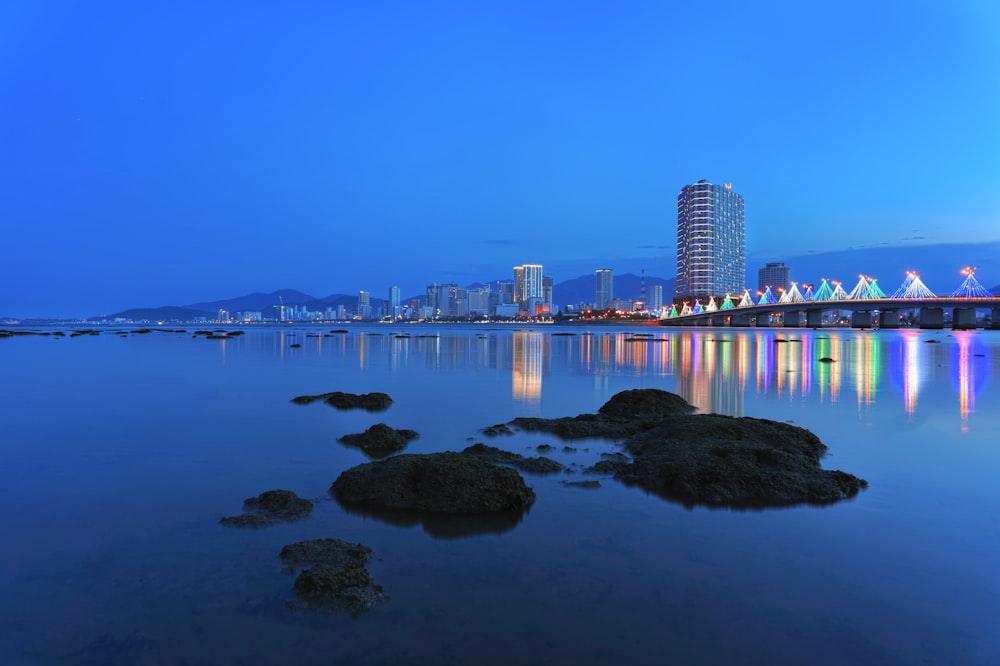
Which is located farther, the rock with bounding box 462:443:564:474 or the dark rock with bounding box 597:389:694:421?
the dark rock with bounding box 597:389:694:421

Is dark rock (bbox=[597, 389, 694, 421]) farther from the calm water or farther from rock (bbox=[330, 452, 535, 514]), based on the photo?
rock (bbox=[330, 452, 535, 514])

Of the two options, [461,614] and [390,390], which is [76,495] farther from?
[390,390]

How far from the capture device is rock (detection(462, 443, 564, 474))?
10.5m

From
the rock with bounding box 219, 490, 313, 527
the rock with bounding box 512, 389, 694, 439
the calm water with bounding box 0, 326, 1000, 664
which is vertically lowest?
the calm water with bounding box 0, 326, 1000, 664

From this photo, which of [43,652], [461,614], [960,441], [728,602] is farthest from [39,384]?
[960,441]

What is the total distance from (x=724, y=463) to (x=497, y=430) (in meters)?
6.00

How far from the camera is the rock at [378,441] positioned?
482 inches

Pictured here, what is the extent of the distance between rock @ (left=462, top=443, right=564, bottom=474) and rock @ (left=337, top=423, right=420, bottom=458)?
1761 mm

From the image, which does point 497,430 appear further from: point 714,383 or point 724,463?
point 714,383

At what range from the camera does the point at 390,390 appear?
78.5 ft

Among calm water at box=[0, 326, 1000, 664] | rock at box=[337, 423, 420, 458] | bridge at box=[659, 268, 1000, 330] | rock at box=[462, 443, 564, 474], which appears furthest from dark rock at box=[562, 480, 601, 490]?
bridge at box=[659, 268, 1000, 330]

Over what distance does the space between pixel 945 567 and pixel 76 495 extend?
1197cm

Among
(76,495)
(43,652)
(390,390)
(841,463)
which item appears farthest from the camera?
(390,390)

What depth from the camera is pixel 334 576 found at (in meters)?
5.73
